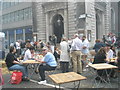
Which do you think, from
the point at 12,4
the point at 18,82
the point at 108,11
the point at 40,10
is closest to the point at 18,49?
the point at 18,82

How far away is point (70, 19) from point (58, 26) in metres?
3.35

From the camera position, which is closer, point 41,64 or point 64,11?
point 41,64

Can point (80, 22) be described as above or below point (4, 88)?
above

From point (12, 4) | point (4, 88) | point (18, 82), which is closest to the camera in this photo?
point (4, 88)

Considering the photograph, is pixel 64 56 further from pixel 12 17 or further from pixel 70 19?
pixel 12 17

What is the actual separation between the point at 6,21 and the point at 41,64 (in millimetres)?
40886

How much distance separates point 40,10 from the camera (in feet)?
81.4

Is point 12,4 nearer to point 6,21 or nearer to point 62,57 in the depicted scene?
point 6,21

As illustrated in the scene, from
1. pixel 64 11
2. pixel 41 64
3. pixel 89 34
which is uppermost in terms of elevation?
pixel 64 11

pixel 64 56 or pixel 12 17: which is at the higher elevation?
pixel 12 17

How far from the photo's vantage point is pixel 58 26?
2397cm

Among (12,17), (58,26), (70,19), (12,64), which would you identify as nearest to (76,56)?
(12,64)

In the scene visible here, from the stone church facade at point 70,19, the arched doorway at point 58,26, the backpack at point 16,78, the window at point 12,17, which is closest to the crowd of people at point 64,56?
the backpack at point 16,78

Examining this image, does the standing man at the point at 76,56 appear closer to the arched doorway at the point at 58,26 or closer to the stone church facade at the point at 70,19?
the stone church facade at the point at 70,19
